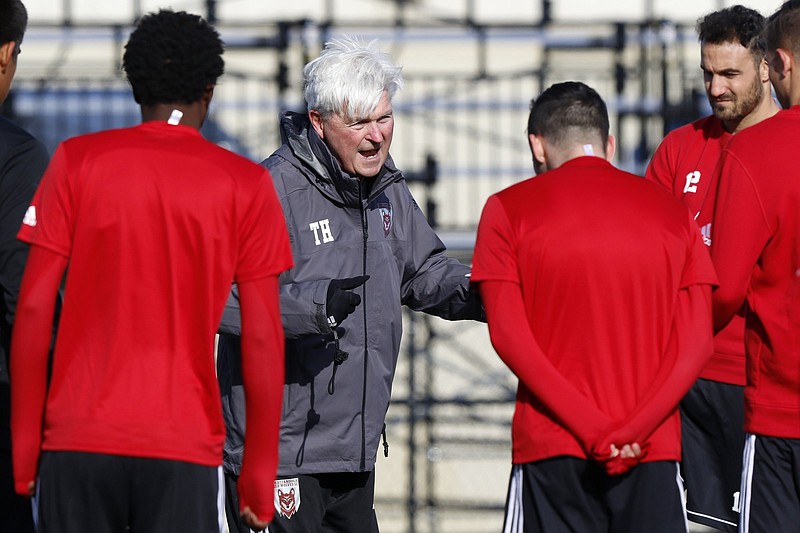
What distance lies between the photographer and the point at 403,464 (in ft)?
32.1

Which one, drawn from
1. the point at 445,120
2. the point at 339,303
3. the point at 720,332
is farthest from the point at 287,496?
the point at 445,120

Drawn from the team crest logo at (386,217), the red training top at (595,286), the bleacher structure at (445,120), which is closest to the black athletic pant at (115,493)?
the red training top at (595,286)

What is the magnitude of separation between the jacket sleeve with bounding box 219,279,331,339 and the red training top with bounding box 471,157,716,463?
642mm

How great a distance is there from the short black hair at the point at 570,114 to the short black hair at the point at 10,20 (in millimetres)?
1581

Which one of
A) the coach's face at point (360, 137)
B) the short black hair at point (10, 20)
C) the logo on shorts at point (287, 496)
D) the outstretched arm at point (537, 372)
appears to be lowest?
the logo on shorts at point (287, 496)

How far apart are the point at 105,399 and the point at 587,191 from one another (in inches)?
55.4

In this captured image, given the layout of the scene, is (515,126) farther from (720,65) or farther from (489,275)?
(489,275)

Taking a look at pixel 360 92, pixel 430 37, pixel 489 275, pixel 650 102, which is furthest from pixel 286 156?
pixel 430 37

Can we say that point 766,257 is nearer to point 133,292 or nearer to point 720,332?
point 720,332

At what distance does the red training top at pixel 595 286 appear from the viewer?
346cm

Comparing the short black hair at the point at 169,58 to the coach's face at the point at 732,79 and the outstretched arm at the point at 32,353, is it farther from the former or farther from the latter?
the coach's face at the point at 732,79

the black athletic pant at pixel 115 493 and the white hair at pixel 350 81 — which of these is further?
the white hair at pixel 350 81

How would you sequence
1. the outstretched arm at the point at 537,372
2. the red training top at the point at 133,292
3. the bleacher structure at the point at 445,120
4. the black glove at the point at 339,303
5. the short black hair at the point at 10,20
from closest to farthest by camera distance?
1. the red training top at the point at 133,292
2. the outstretched arm at the point at 537,372
3. the short black hair at the point at 10,20
4. the black glove at the point at 339,303
5. the bleacher structure at the point at 445,120

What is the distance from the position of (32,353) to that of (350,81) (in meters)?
1.51
